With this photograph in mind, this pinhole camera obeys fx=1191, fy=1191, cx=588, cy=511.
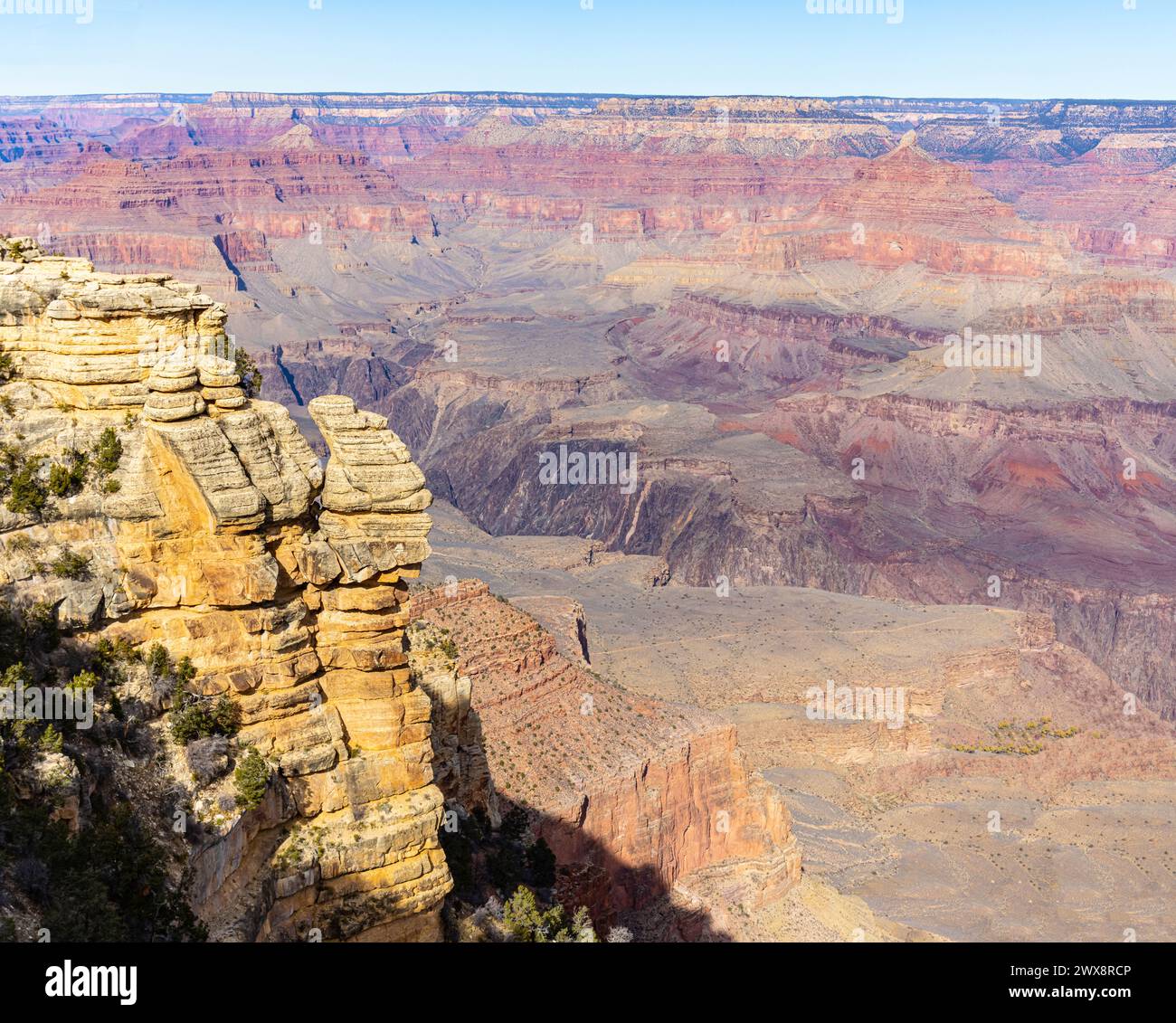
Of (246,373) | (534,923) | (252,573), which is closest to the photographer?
(252,573)

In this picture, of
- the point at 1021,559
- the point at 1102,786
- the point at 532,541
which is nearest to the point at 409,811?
the point at 1102,786

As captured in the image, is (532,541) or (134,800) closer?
(134,800)

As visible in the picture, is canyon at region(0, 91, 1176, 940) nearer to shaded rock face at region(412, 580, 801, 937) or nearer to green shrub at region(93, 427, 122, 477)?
shaded rock face at region(412, 580, 801, 937)

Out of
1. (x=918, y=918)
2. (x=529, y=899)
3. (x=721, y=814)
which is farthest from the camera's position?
(x=918, y=918)

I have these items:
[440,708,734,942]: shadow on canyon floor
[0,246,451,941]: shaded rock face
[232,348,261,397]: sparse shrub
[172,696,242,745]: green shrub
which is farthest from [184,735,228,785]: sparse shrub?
[440,708,734,942]: shadow on canyon floor

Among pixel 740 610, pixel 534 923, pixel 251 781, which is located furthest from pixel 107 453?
pixel 740 610

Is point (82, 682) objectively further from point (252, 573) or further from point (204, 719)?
point (252, 573)

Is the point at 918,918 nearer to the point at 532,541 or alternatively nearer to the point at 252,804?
the point at 252,804
